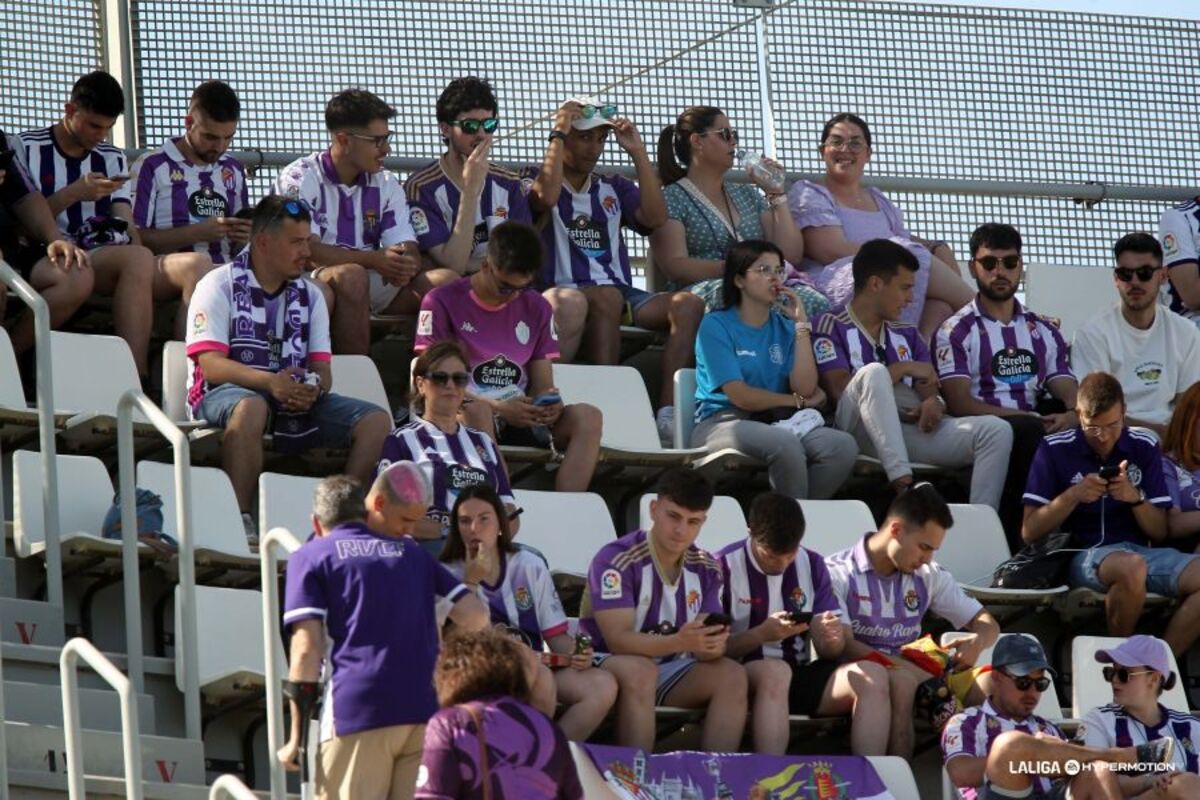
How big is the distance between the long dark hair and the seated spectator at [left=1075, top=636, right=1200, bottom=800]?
223 centimetres

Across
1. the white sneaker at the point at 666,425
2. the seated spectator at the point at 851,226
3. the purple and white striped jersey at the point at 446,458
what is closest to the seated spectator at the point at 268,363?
the purple and white striped jersey at the point at 446,458

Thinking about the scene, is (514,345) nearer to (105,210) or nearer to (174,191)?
(174,191)

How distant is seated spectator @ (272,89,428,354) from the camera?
9711 millimetres

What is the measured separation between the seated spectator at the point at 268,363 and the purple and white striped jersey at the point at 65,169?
0.90m

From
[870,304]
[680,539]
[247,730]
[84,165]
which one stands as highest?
[84,165]

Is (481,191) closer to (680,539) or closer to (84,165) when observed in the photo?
(84,165)

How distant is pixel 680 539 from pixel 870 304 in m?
2.34

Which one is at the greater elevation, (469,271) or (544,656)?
(469,271)

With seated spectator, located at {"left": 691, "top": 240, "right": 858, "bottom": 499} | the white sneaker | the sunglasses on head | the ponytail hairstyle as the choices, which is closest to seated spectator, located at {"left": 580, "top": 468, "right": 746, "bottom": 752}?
seated spectator, located at {"left": 691, "top": 240, "right": 858, "bottom": 499}

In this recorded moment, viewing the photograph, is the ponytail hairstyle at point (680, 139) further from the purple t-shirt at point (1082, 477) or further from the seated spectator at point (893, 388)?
the purple t-shirt at point (1082, 477)

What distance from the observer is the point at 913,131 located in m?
12.0

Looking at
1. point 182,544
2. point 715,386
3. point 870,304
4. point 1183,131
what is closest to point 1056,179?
point 1183,131

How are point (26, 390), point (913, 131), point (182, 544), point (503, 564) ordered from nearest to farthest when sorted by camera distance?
point (182, 544), point (503, 564), point (26, 390), point (913, 131)

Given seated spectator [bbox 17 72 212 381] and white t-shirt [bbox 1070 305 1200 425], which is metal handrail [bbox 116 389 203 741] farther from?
white t-shirt [bbox 1070 305 1200 425]
